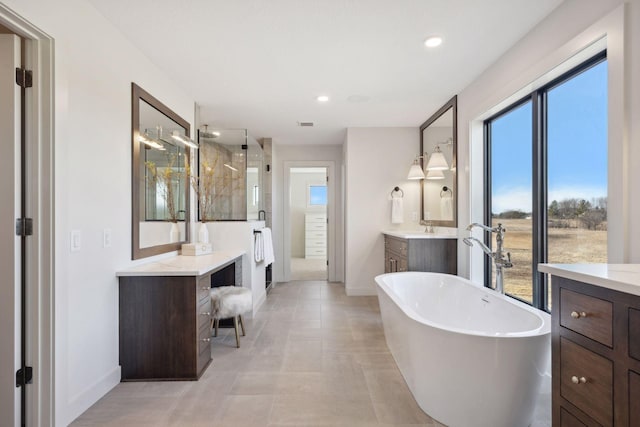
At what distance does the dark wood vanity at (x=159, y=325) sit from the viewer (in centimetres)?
230

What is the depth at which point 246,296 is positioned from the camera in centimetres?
298

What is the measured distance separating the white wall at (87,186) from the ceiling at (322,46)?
0.29 m

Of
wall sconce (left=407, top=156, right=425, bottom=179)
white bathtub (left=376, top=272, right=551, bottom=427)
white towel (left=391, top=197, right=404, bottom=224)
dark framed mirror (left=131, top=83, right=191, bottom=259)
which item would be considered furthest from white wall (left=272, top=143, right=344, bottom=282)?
white bathtub (left=376, top=272, right=551, bottom=427)

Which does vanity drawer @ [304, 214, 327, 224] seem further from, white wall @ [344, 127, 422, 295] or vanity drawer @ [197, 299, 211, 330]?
vanity drawer @ [197, 299, 211, 330]

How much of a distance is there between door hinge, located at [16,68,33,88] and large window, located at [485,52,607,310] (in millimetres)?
3124

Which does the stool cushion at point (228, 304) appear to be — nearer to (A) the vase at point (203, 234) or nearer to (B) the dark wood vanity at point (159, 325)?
(B) the dark wood vanity at point (159, 325)

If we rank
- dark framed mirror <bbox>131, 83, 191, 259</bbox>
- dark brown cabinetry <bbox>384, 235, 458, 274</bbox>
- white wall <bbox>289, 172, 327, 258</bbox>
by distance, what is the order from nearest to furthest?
dark framed mirror <bbox>131, 83, 191, 259</bbox> < dark brown cabinetry <bbox>384, 235, 458, 274</bbox> < white wall <bbox>289, 172, 327, 258</bbox>

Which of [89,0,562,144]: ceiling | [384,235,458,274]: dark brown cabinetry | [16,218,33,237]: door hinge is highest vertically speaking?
[89,0,562,144]: ceiling

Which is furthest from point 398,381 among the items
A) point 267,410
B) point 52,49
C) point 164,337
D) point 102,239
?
point 52,49

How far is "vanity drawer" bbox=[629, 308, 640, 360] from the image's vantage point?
3.06ft

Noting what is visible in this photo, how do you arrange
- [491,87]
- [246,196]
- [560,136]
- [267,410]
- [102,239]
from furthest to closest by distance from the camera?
[246,196]
[491,87]
[560,136]
[102,239]
[267,410]

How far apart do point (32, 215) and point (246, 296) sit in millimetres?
→ 1712

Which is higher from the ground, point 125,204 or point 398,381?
point 125,204

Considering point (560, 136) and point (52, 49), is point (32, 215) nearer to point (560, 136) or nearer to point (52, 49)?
point (52, 49)
